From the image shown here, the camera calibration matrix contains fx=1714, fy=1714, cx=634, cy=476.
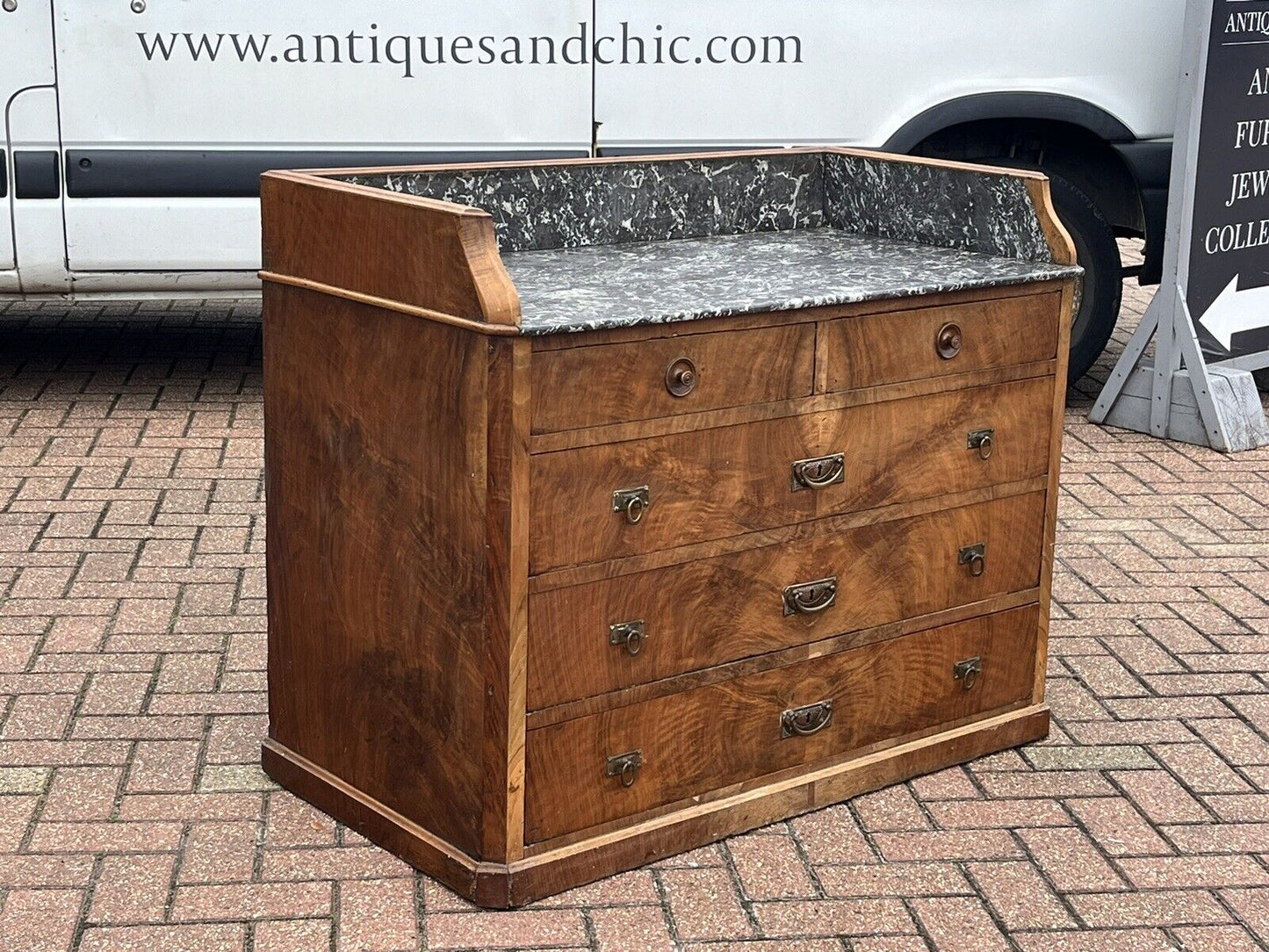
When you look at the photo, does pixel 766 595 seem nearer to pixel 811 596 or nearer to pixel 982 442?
pixel 811 596

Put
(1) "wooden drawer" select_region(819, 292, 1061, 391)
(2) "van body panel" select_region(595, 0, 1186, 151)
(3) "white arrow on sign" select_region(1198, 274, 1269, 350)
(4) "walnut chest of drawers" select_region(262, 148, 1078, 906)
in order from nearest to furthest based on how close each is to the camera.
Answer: (4) "walnut chest of drawers" select_region(262, 148, 1078, 906)
(1) "wooden drawer" select_region(819, 292, 1061, 391)
(2) "van body panel" select_region(595, 0, 1186, 151)
(3) "white arrow on sign" select_region(1198, 274, 1269, 350)

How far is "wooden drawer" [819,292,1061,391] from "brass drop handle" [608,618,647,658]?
58cm

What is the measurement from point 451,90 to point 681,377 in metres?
3.30

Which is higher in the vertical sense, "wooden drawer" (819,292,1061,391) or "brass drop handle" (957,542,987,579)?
"wooden drawer" (819,292,1061,391)

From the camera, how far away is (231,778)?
347 cm

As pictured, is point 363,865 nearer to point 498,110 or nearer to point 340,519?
point 340,519

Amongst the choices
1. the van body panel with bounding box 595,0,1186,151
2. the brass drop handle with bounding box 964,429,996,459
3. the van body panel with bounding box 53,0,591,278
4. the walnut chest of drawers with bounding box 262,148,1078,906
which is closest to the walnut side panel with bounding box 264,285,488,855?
the walnut chest of drawers with bounding box 262,148,1078,906

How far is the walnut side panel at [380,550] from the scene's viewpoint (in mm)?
2875

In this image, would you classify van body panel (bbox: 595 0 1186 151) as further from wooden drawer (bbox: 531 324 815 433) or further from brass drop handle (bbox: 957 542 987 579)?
wooden drawer (bbox: 531 324 815 433)

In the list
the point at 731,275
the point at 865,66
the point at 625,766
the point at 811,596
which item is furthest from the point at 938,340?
the point at 865,66

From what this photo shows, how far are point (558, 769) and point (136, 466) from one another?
118 inches

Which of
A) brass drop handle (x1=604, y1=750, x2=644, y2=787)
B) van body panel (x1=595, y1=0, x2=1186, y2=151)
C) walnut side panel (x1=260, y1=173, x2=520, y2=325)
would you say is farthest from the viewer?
van body panel (x1=595, y1=0, x2=1186, y2=151)

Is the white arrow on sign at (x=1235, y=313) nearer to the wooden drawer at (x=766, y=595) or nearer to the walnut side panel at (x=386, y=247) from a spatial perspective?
the wooden drawer at (x=766, y=595)

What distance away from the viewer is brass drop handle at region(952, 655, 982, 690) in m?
3.60
